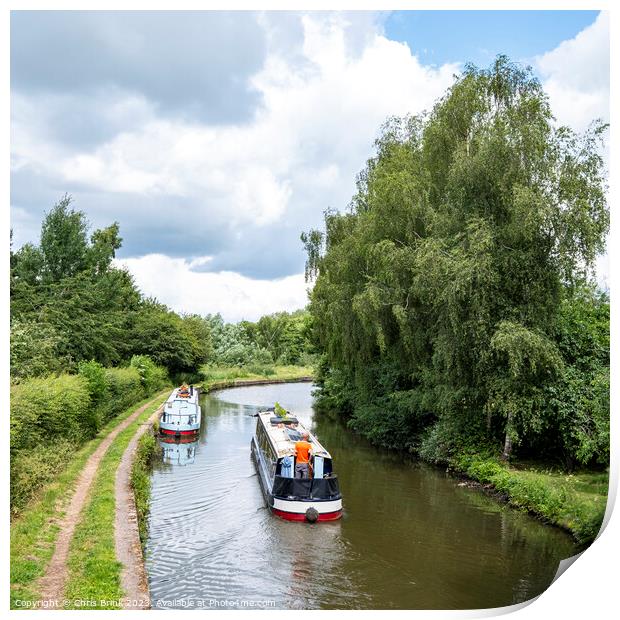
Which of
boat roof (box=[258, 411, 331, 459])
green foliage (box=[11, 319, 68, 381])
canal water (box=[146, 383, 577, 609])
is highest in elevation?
green foliage (box=[11, 319, 68, 381])

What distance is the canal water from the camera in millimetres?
8828

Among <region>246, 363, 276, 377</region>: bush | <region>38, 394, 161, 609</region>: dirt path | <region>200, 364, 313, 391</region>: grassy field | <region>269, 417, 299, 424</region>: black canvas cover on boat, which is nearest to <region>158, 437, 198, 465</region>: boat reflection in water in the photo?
<region>38, 394, 161, 609</region>: dirt path

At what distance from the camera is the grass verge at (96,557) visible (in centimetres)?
697

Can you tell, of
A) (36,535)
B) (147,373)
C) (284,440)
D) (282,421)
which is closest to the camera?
(36,535)

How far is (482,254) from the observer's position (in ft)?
47.1

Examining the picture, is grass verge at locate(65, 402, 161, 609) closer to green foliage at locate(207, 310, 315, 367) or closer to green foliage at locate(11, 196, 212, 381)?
green foliage at locate(11, 196, 212, 381)

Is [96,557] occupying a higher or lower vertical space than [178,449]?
higher

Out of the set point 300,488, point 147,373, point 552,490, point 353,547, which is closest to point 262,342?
point 147,373

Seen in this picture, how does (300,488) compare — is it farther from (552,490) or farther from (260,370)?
(260,370)

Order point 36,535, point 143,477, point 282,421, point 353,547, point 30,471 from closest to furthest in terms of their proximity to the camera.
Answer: point 36,535 → point 30,471 → point 353,547 → point 143,477 → point 282,421

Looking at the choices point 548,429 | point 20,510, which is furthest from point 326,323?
point 20,510

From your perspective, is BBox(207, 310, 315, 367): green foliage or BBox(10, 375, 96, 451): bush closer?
BBox(10, 375, 96, 451): bush

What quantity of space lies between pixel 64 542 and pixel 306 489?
4979 millimetres

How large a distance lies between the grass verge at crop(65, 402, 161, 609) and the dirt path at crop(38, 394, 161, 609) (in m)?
0.09
